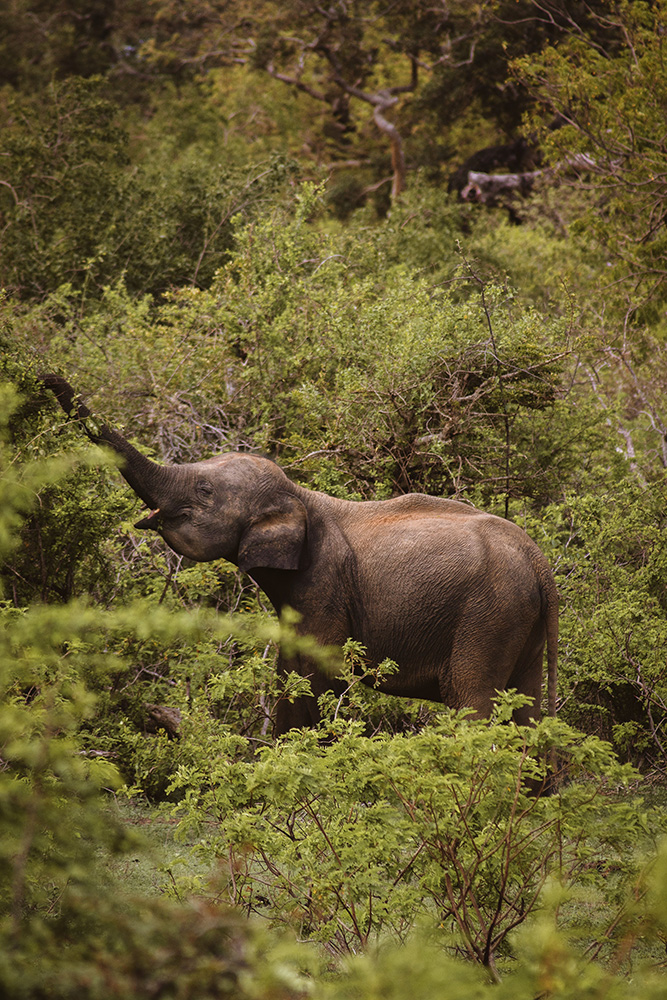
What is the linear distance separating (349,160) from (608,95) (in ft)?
61.6

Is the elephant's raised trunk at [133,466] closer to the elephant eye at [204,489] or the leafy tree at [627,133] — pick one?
the elephant eye at [204,489]

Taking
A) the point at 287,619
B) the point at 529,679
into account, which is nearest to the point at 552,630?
the point at 529,679

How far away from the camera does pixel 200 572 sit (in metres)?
7.73

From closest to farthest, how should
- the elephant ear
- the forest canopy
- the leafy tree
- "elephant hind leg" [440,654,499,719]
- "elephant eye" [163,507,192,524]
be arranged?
the forest canopy → "elephant hind leg" [440,654,499,719] → the elephant ear → "elephant eye" [163,507,192,524] → the leafy tree

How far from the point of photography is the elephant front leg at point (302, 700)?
19.5ft

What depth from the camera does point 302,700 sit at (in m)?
6.03

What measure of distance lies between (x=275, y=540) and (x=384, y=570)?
1.96 ft

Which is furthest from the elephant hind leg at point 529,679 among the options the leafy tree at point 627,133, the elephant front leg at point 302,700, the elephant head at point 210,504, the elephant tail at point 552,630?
the leafy tree at point 627,133

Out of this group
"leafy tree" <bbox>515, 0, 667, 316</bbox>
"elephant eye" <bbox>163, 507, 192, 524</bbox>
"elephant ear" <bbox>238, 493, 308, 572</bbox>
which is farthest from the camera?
"leafy tree" <bbox>515, 0, 667, 316</bbox>

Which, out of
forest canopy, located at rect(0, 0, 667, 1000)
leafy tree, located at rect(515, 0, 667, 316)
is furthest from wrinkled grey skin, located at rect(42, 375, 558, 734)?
leafy tree, located at rect(515, 0, 667, 316)

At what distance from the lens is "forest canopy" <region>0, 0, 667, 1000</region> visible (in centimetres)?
308

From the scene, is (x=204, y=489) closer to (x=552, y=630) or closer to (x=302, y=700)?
(x=302, y=700)

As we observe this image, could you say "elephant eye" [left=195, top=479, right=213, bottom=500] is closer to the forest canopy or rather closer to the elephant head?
the elephant head

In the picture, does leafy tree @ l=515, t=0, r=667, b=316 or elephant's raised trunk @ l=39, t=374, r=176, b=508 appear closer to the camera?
elephant's raised trunk @ l=39, t=374, r=176, b=508
